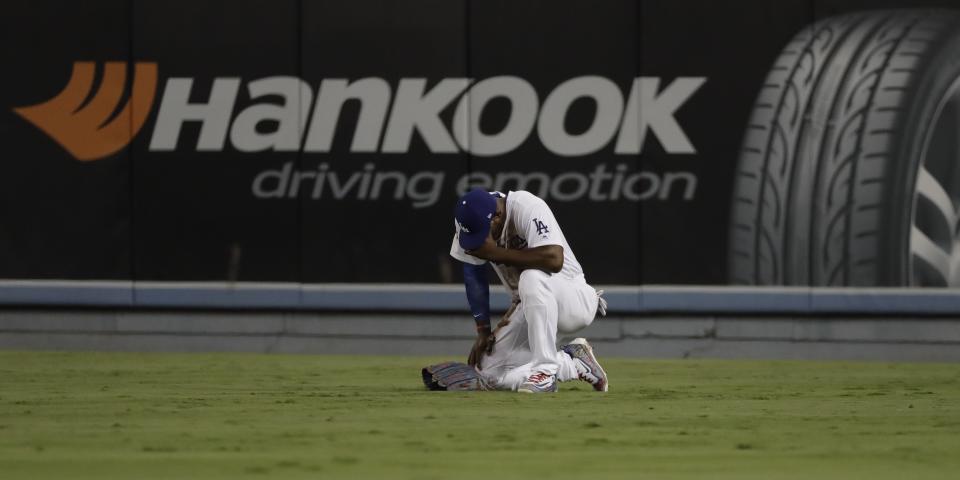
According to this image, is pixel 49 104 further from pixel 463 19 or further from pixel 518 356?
pixel 518 356

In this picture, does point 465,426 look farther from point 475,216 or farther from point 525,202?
point 525,202

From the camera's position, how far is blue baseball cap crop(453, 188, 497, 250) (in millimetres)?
11023

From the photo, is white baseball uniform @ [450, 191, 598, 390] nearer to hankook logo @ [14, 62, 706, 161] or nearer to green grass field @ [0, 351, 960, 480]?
green grass field @ [0, 351, 960, 480]

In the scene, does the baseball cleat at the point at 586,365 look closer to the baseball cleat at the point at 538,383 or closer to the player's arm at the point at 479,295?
the baseball cleat at the point at 538,383

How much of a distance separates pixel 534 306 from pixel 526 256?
33cm

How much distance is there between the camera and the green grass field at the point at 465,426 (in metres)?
7.63

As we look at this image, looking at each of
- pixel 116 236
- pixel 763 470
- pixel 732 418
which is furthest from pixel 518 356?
pixel 116 236

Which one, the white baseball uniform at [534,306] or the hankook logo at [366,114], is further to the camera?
the hankook logo at [366,114]

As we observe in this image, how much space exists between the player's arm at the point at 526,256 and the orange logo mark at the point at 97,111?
6684 millimetres

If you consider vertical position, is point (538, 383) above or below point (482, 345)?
below

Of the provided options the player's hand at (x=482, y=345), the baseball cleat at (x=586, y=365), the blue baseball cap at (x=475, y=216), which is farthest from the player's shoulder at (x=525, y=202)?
the baseball cleat at (x=586, y=365)

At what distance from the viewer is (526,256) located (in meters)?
11.1

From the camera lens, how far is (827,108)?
15.8 metres

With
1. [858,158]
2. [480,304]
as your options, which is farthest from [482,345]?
[858,158]
